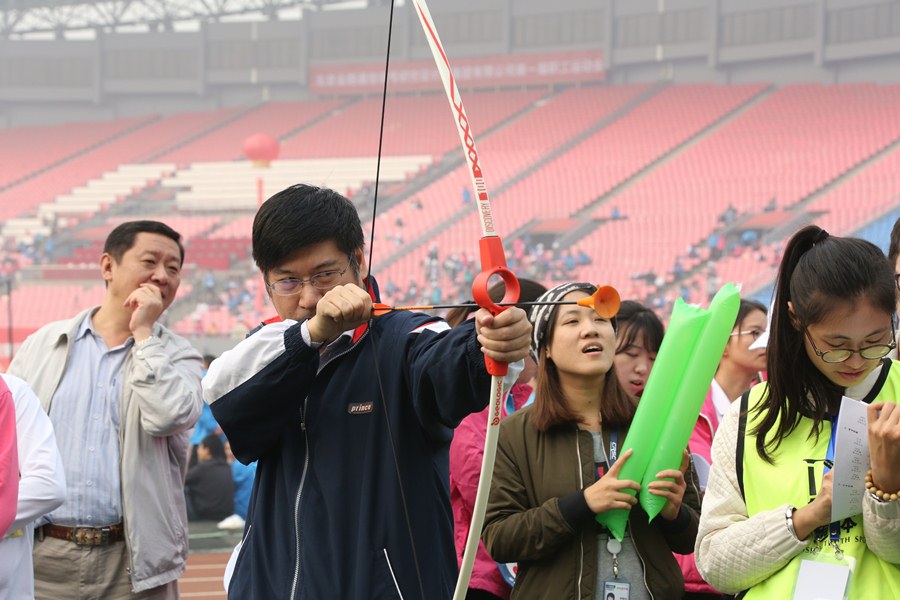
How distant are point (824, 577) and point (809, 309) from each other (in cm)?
40

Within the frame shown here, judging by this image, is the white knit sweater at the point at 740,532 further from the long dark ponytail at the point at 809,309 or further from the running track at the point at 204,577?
the running track at the point at 204,577

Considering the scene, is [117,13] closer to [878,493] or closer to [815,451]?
[815,451]

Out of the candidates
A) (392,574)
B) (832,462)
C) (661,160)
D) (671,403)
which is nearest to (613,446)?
(671,403)

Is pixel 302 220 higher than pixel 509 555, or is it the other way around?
pixel 302 220

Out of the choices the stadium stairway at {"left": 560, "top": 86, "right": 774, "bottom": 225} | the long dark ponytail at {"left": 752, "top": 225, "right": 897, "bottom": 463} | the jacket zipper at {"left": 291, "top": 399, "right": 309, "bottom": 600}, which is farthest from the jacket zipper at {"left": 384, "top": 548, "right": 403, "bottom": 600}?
the stadium stairway at {"left": 560, "top": 86, "right": 774, "bottom": 225}

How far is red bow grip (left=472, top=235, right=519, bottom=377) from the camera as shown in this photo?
143 cm

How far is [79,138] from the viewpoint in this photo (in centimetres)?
3052

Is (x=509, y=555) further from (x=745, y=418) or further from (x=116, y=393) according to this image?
(x=116, y=393)

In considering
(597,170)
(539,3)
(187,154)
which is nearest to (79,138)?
(187,154)

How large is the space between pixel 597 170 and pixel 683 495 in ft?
70.7

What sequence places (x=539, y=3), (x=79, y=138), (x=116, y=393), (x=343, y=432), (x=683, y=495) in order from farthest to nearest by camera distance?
(x=79, y=138) < (x=539, y=3) < (x=116, y=393) < (x=683, y=495) < (x=343, y=432)

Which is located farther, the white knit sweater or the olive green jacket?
the olive green jacket

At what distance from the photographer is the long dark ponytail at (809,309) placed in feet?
5.66

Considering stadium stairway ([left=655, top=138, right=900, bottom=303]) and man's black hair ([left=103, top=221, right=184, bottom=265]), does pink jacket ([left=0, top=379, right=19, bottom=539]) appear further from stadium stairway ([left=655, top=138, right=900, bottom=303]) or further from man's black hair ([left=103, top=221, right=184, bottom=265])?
stadium stairway ([left=655, top=138, right=900, bottom=303])
